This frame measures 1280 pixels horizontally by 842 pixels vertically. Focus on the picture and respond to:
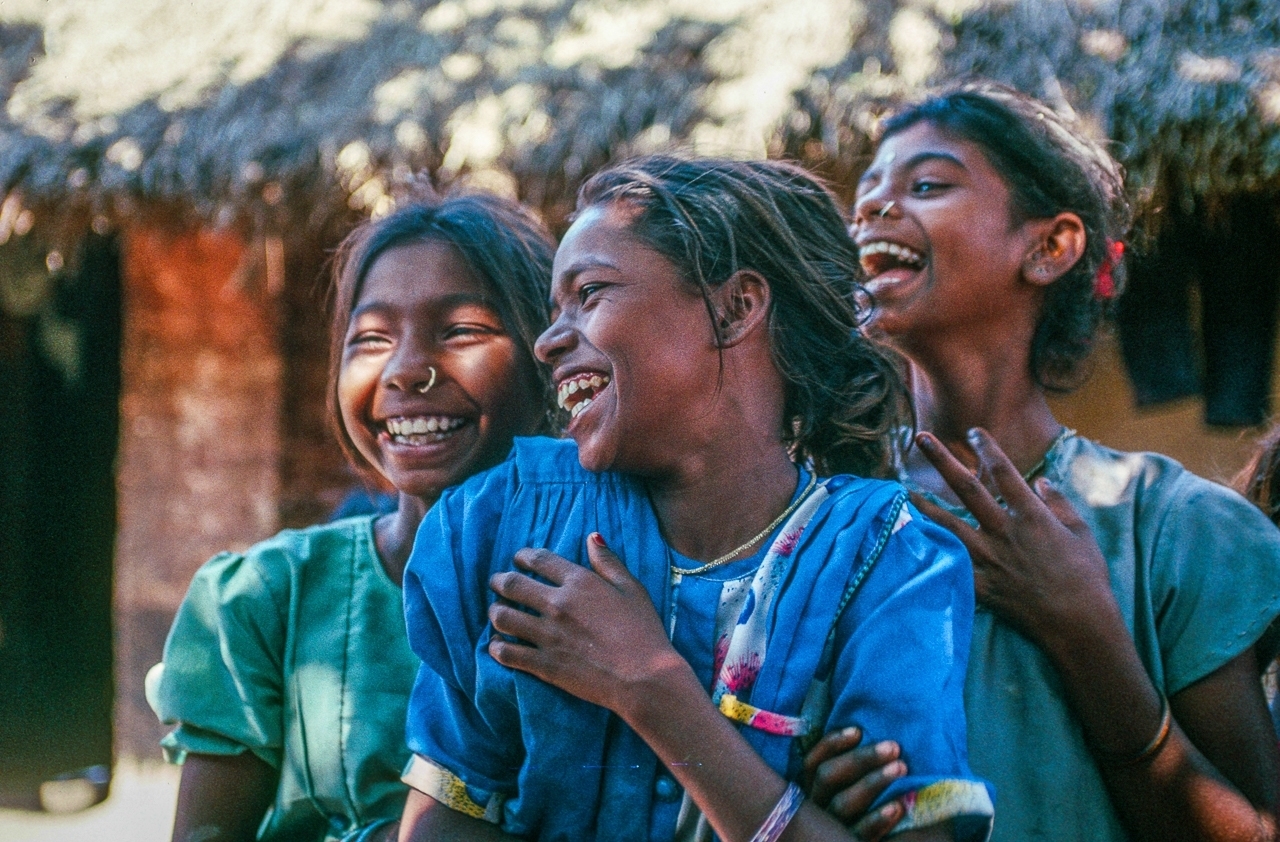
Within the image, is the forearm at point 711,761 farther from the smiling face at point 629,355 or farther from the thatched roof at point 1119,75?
the thatched roof at point 1119,75

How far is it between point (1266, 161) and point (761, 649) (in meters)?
2.88

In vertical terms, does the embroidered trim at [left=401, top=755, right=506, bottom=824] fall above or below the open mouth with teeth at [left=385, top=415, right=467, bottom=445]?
below

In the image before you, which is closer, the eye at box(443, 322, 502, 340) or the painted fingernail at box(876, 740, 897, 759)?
the painted fingernail at box(876, 740, 897, 759)

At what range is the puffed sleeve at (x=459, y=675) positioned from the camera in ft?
4.50

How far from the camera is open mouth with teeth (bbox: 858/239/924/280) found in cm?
197

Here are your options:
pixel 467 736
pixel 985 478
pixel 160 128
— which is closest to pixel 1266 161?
pixel 985 478

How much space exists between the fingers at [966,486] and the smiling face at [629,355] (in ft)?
1.16

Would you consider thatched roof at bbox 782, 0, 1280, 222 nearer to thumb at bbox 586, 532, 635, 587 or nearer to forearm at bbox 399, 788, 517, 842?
thumb at bbox 586, 532, 635, 587

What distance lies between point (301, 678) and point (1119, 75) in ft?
10.1

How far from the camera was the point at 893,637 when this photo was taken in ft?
4.25

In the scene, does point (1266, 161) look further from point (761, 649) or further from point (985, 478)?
point (761, 649)

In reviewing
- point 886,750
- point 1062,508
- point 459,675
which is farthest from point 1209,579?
point 459,675

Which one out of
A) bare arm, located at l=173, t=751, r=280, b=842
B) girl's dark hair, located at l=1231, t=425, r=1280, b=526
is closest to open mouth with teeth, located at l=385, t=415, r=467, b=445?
bare arm, located at l=173, t=751, r=280, b=842

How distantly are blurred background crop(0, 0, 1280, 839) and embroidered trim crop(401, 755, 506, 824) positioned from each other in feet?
6.81
